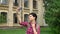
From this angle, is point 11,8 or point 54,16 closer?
point 54,16

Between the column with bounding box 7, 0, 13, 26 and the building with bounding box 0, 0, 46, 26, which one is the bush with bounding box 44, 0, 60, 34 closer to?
the building with bounding box 0, 0, 46, 26

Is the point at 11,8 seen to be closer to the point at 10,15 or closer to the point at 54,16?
the point at 10,15

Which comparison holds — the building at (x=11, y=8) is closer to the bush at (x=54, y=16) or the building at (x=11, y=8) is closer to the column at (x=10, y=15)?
the column at (x=10, y=15)

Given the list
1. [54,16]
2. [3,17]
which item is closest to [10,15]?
[3,17]

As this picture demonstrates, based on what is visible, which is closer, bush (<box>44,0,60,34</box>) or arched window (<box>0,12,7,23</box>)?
bush (<box>44,0,60,34</box>)

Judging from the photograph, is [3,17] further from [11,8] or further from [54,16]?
[54,16]

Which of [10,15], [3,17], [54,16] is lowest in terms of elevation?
[3,17]

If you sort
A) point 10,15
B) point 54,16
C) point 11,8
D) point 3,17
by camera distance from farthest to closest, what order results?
point 10,15, point 11,8, point 3,17, point 54,16

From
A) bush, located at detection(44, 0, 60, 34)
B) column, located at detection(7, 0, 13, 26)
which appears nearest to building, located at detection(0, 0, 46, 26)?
column, located at detection(7, 0, 13, 26)

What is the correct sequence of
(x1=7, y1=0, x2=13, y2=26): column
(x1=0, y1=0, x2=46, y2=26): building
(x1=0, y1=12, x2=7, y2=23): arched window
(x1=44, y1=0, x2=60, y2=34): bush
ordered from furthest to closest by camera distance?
(x1=7, y1=0, x2=13, y2=26): column < (x1=0, y1=0, x2=46, y2=26): building < (x1=0, y1=12, x2=7, y2=23): arched window < (x1=44, y1=0, x2=60, y2=34): bush

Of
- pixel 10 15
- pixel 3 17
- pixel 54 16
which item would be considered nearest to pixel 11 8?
pixel 10 15

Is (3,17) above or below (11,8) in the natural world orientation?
below

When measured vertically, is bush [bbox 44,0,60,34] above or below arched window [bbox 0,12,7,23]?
above

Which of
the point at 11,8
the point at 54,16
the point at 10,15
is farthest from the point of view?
the point at 10,15
